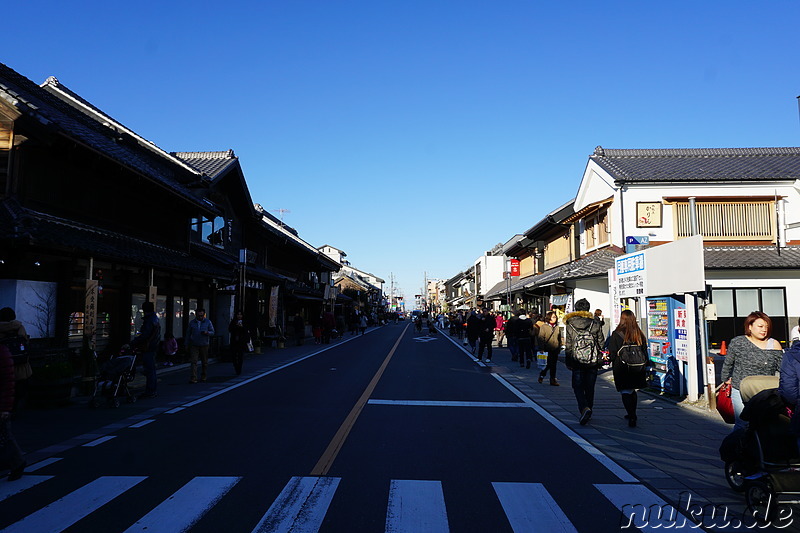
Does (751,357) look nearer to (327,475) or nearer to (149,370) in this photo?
(327,475)

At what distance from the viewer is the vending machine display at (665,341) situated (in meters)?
10.5

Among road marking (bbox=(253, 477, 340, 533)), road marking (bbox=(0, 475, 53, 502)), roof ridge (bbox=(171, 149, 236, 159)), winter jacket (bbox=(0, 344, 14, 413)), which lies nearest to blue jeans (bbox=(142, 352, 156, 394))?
road marking (bbox=(0, 475, 53, 502))

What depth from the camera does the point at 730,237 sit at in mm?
20984

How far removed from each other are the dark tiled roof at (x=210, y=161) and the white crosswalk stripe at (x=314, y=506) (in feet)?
58.2

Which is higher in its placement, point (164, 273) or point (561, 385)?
point (164, 273)

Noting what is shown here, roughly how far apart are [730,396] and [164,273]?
15963 mm

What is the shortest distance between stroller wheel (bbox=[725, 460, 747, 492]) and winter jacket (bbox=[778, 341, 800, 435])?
2.54 ft

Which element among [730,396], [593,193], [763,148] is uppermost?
[763,148]

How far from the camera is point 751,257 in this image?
19.9 m

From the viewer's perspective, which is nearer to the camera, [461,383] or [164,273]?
[461,383]

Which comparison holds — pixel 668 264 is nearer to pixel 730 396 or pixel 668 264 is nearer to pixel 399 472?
pixel 730 396

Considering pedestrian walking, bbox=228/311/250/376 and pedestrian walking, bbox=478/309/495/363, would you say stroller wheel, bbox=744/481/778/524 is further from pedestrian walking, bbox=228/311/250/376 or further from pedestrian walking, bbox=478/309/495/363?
pedestrian walking, bbox=478/309/495/363

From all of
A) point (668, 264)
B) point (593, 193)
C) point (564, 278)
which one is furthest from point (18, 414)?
point (593, 193)

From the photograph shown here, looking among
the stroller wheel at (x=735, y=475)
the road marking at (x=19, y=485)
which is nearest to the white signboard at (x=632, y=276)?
the stroller wheel at (x=735, y=475)
